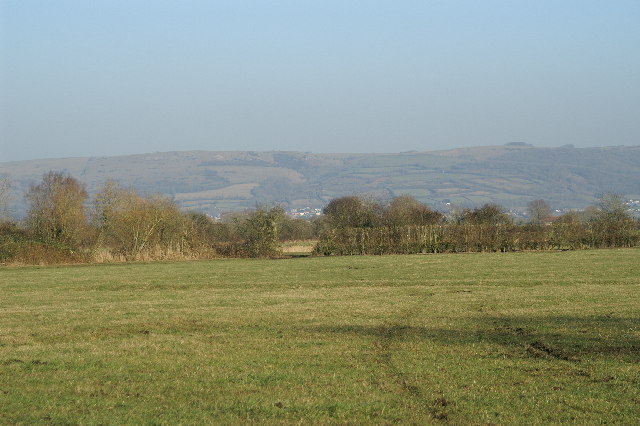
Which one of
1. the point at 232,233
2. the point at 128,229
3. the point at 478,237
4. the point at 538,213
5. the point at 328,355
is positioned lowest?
the point at 538,213

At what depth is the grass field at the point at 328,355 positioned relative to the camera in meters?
7.97

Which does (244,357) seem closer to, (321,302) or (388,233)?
(321,302)

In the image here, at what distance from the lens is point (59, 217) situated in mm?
44438

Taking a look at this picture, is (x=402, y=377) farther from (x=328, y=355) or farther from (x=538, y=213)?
(x=538, y=213)

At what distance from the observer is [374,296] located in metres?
19.4

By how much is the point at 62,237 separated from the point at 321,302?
30621mm

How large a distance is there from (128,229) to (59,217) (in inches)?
178

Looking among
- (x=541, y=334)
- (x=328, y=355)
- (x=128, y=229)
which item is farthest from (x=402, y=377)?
(x=128, y=229)

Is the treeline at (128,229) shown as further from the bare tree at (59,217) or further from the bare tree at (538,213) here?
the bare tree at (538,213)

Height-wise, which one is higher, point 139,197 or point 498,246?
point 139,197

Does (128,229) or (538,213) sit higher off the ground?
(128,229)

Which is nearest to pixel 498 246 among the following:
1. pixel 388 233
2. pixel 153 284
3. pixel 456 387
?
pixel 388 233

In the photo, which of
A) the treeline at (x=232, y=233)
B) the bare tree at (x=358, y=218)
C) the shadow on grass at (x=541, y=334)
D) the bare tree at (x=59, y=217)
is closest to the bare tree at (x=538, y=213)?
the treeline at (x=232, y=233)

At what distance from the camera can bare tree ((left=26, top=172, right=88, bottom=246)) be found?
44.2m
